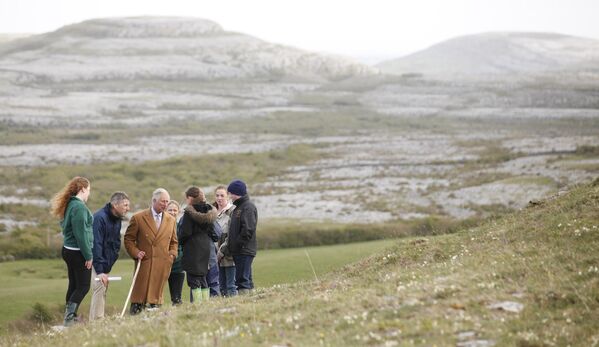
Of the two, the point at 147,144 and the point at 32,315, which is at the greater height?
the point at 32,315

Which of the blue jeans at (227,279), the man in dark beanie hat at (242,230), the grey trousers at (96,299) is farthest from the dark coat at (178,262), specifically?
the grey trousers at (96,299)

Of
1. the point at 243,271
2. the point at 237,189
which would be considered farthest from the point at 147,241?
the point at 243,271

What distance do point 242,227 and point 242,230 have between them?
8 cm

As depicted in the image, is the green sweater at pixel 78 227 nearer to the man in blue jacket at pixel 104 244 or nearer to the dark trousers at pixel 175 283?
the man in blue jacket at pixel 104 244

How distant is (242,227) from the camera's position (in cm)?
2350

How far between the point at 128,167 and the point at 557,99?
416 feet

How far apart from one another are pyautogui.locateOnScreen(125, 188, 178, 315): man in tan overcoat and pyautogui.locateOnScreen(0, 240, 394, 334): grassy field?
29.3ft

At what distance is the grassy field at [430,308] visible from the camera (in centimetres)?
1421

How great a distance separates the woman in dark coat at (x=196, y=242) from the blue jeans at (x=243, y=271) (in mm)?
1707

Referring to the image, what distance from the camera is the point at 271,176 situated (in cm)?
9844

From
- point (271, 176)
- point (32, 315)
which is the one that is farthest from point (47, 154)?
point (32, 315)

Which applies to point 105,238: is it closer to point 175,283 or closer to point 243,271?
point 175,283

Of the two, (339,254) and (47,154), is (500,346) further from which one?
(47,154)

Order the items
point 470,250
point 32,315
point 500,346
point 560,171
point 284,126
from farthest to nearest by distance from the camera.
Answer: point 284,126 < point 560,171 < point 32,315 < point 470,250 < point 500,346
